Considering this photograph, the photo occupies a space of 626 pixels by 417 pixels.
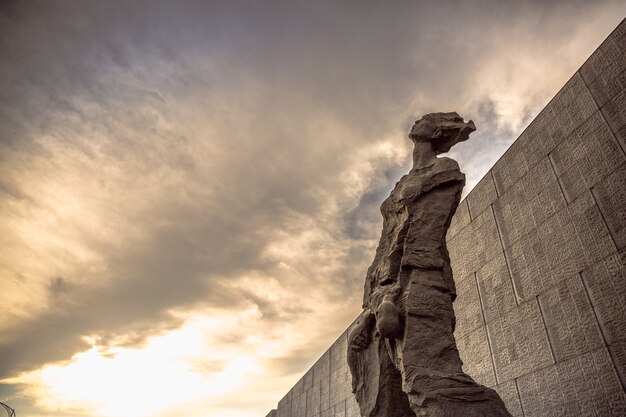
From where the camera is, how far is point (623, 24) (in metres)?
6.13

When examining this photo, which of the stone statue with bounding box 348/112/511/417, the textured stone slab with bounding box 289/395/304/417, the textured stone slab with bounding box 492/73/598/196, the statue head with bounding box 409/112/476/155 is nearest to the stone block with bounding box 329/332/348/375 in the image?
the textured stone slab with bounding box 289/395/304/417

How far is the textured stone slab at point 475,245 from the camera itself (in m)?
8.75

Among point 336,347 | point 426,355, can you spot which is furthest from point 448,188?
point 336,347

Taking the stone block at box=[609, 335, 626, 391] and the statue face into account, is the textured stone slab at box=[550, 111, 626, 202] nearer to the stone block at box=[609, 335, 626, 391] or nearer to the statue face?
the stone block at box=[609, 335, 626, 391]

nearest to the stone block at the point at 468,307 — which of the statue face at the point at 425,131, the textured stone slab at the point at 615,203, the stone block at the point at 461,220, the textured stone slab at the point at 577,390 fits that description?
the stone block at the point at 461,220

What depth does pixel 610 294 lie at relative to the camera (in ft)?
19.1

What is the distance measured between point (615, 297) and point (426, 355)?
142 inches

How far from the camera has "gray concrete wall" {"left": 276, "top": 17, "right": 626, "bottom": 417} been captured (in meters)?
5.89

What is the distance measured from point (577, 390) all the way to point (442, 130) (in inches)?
178

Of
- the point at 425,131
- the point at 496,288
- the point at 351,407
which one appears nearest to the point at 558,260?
the point at 496,288

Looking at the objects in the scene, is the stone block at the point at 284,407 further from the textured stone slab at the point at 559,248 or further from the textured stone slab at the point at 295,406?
the textured stone slab at the point at 559,248

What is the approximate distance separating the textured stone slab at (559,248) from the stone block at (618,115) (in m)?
0.99

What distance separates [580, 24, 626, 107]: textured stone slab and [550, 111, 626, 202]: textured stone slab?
36 cm

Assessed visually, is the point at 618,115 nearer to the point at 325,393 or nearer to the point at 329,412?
the point at 329,412
